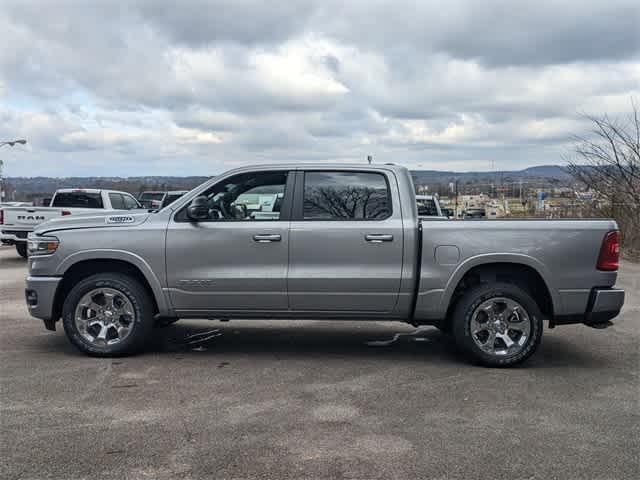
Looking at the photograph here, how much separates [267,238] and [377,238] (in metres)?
1.04

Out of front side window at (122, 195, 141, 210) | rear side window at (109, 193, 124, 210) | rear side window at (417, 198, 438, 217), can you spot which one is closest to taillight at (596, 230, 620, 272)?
rear side window at (417, 198, 438, 217)

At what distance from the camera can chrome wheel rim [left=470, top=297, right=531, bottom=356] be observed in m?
5.95

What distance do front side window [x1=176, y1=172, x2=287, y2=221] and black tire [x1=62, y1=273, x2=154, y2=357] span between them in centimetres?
86

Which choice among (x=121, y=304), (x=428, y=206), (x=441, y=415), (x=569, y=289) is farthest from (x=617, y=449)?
(x=428, y=206)

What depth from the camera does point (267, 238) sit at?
6.05 metres

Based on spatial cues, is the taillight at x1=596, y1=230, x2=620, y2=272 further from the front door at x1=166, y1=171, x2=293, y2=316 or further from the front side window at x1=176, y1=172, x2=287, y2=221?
the front side window at x1=176, y1=172, x2=287, y2=221

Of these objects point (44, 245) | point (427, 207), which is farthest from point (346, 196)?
point (427, 207)

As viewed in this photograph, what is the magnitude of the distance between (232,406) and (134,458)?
1.07 m

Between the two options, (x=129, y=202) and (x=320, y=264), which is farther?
(x=129, y=202)

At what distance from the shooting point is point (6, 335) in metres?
7.33

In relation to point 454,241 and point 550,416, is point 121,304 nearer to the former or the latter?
point 454,241

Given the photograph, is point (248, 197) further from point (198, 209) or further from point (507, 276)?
point (507, 276)

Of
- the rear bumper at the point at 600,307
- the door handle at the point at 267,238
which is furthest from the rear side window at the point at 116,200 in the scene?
the rear bumper at the point at 600,307

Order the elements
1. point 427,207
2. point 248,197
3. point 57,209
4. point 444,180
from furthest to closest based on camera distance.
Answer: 1. point 444,180
2. point 57,209
3. point 427,207
4. point 248,197
